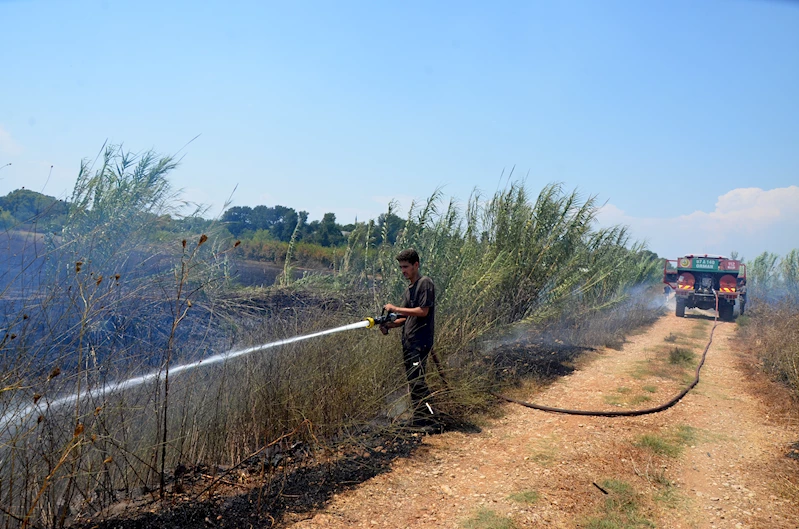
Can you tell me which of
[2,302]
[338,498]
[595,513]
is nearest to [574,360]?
[595,513]

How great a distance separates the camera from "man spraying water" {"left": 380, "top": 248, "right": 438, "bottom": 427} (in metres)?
6.02

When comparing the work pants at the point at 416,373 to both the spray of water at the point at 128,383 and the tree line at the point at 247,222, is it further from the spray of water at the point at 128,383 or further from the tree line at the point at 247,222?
the tree line at the point at 247,222

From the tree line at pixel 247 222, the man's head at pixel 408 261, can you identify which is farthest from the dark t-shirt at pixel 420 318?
the tree line at pixel 247 222

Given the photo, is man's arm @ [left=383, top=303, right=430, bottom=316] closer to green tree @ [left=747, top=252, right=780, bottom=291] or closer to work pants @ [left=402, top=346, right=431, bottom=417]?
work pants @ [left=402, top=346, right=431, bottom=417]

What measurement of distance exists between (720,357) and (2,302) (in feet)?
43.9

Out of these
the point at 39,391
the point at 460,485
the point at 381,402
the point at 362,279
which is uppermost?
the point at 362,279

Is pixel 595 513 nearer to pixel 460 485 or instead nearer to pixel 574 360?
pixel 460 485

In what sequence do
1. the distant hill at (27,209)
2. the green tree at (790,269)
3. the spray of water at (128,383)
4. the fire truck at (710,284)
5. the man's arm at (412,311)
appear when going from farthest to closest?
the green tree at (790,269), the fire truck at (710,284), the distant hill at (27,209), the man's arm at (412,311), the spray of water at (128,383)

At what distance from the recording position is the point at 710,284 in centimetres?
2386

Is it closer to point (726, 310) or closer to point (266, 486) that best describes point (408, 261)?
point (266, 486)

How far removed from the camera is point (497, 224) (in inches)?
436

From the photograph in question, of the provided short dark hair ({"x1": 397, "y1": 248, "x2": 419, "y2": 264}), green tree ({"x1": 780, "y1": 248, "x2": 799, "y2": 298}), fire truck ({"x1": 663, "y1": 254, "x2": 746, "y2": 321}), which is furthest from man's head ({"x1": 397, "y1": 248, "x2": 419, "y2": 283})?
green tree ({"x1": 780, "y1": 248, "x2": 799, "y2": 298})

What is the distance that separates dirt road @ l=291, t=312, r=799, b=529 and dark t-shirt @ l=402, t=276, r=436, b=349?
1.03 metres

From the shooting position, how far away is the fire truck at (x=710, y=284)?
2334 cm
